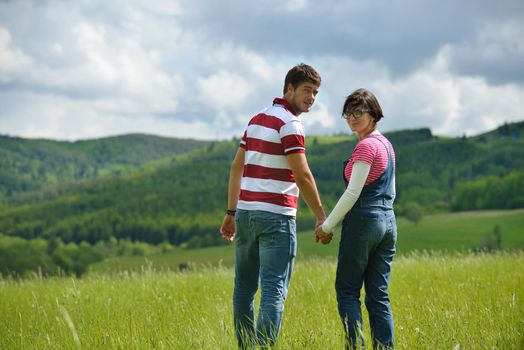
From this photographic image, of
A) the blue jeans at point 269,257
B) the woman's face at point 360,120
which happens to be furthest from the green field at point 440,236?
the woman's face at point 360,120

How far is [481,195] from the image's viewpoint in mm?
167000

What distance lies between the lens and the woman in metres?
4.73

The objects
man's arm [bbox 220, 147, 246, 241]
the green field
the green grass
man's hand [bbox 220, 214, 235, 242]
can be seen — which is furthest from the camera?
the green field

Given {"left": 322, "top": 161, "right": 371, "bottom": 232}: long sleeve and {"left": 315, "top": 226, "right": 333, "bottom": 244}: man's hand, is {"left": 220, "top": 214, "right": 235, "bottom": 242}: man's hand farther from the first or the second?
{"left": 322, "top": 161, "right": 371, "bottom": 232}: long sleeve

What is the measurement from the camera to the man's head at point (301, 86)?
503 centimetres

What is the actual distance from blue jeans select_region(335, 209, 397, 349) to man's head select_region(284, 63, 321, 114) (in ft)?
3.35

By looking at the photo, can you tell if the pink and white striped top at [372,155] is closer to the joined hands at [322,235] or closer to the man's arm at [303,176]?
the man's arm at [303,176]

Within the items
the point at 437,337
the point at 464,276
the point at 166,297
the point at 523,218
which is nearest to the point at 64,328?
the point at 166,297

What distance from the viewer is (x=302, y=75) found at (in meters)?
5.02

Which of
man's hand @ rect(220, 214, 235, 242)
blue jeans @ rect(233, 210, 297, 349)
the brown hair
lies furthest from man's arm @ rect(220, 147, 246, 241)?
the brown hair

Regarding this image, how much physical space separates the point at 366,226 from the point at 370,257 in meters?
0.34

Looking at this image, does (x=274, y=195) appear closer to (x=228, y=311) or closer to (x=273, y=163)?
(x=273, y=163)

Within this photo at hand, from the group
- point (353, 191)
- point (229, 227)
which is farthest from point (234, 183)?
point (353, 191)

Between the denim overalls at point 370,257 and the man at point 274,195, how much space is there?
0.37 m
